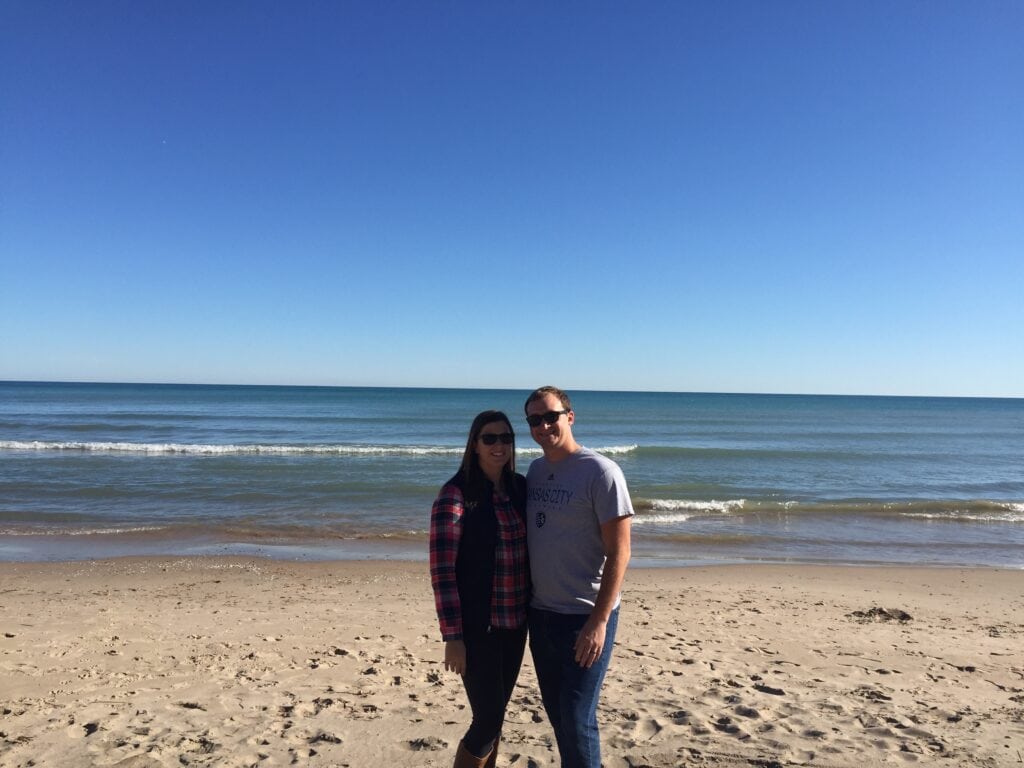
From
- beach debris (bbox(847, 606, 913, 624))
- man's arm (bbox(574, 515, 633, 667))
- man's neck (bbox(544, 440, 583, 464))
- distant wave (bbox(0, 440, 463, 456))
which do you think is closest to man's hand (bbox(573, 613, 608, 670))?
man's arm (bbox(574, 515, 633, 667))

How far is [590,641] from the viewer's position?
2418 millimetres

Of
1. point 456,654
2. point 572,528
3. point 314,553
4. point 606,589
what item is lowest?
point 314,553

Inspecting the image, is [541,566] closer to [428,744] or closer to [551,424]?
[551,424]

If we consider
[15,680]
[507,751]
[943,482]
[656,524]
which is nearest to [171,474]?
[656,524]

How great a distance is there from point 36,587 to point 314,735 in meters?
6.27

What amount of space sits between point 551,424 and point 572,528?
1.29 feet

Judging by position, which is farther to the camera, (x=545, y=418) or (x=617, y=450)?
(x=617, y=450)

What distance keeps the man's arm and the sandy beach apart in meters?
1.45

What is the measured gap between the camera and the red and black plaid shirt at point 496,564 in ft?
8.14

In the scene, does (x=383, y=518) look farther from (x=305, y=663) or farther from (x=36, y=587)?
(x=305, y=663)

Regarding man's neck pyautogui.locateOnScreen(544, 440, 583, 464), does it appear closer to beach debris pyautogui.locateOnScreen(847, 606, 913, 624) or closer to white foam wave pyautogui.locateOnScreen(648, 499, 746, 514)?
beach debris pyautogui.locateOnScreen(847, 606, 913, 624)

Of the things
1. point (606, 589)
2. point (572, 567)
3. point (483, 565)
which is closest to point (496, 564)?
point (483, 565)

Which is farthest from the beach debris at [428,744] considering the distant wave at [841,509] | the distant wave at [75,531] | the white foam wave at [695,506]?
the white foam wave at [695,506]

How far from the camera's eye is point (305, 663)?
5223 millimetres
